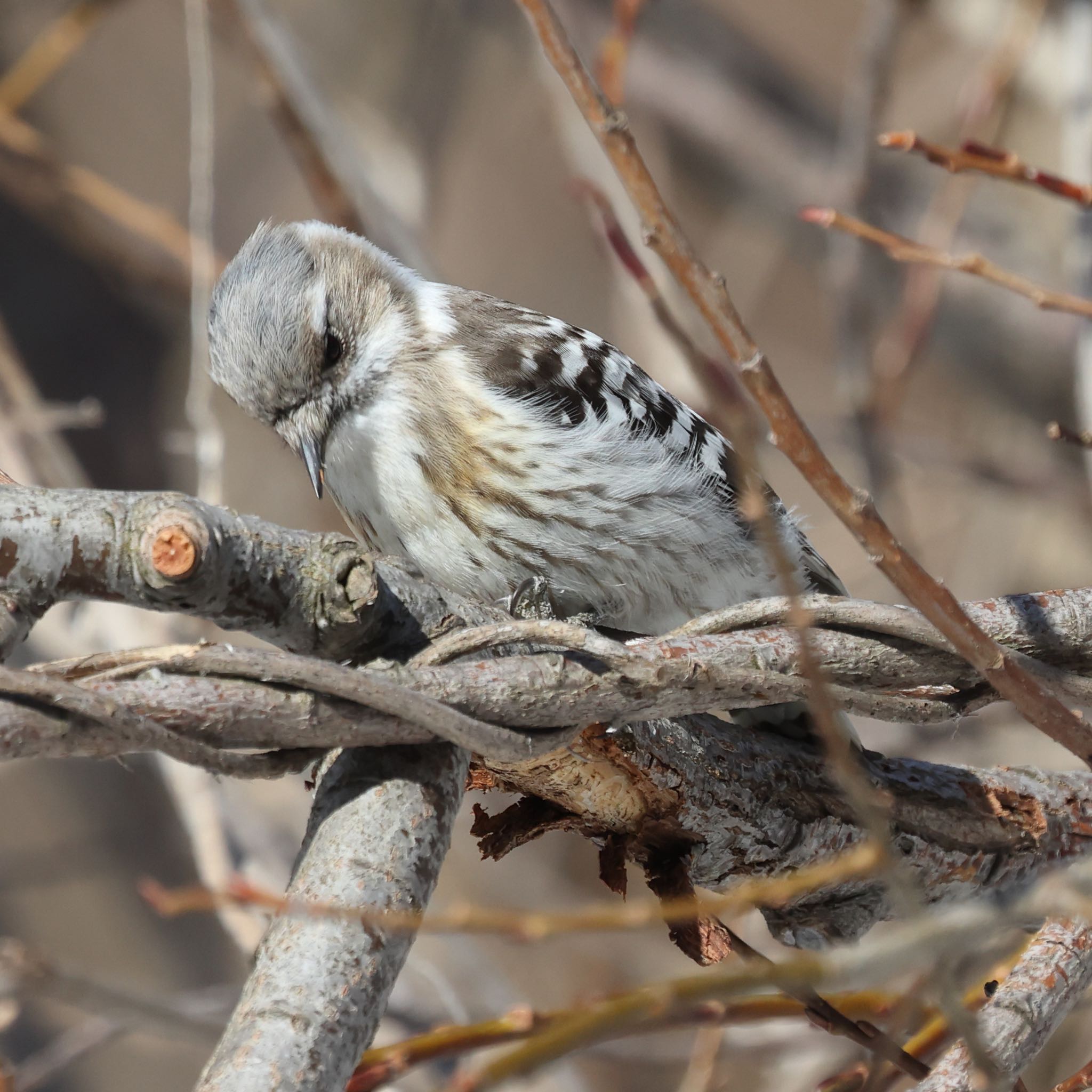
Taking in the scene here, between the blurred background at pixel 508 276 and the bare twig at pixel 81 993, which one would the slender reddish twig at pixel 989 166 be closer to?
the bare twig at pixel 81 993

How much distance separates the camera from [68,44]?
16.1ft

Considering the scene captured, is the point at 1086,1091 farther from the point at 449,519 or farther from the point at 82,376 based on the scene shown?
the point at 82,376

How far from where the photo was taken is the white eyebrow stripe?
9.53 ft

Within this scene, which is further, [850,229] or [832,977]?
[850,229]

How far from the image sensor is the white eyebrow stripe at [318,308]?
2.91m

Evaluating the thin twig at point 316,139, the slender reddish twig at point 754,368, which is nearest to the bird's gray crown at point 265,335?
the slender reddish twig at point 754,368

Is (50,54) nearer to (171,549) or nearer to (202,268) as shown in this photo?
(202,268)

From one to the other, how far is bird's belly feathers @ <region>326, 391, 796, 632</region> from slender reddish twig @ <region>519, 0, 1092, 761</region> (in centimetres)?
120

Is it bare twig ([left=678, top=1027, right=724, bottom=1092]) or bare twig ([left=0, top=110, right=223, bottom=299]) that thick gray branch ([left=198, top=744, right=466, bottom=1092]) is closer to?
bare twig ([left=678, top=1027, right=724, bottom=1092])

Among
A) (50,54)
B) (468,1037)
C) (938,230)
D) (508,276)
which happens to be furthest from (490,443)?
(508,276)

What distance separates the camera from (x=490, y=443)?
266cm

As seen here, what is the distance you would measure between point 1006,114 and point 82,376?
5.02m

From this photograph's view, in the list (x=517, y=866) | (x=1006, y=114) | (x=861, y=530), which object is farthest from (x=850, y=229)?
(x=1006, y=114)

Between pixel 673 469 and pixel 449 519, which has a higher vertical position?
pixel 673 469
